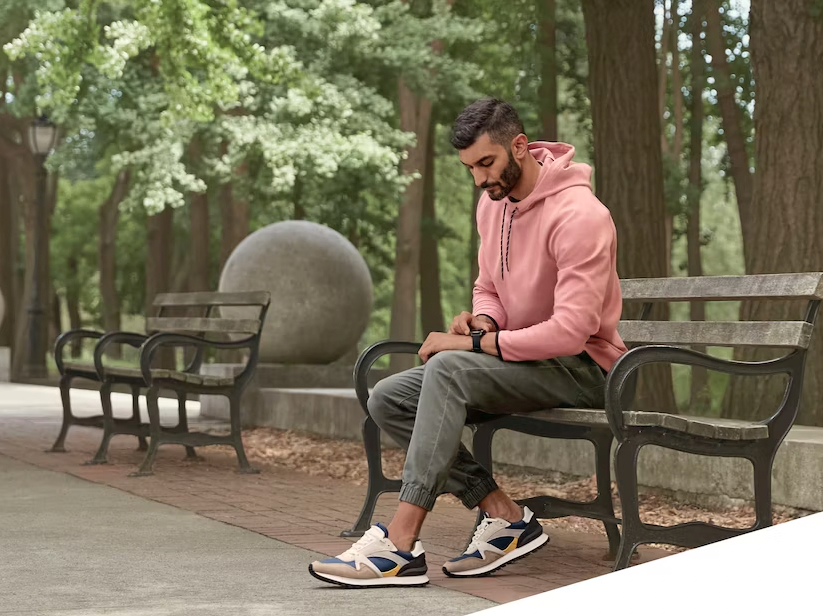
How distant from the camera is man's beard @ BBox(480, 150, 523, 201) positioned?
494 cm

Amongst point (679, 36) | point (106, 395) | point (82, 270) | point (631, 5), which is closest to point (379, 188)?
point (679, 36)

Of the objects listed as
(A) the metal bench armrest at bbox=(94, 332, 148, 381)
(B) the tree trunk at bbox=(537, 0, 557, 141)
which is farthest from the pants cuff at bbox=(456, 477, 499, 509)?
(B) the tree trunk at bbox=(537, 0, 557, 141)

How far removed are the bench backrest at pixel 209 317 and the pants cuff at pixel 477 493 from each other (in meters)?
3.84

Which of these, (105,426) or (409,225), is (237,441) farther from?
(409,225)

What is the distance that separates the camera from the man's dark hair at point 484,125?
486 centimetres

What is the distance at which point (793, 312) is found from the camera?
823 centimetres

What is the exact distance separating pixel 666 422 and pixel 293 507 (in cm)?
281

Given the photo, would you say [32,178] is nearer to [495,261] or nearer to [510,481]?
[510,481]

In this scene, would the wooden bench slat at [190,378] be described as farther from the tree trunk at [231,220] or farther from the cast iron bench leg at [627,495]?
the tree trunk at [231,220]

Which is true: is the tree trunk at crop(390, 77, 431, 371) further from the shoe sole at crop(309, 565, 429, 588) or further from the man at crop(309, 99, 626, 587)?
the shoe sole at crop(309, 565, 429, 588)

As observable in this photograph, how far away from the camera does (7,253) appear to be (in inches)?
1201

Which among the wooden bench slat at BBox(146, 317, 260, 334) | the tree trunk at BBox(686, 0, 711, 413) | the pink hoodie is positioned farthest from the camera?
the tree trunk at BBox(686, 0, 711, 413)

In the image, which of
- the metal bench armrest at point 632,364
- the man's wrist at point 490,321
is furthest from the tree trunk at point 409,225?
the metal bench armrest at point 632,364

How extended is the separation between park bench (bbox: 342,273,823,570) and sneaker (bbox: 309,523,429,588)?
0.67m
